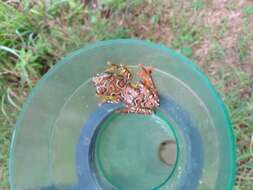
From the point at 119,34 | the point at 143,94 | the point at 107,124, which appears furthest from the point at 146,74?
the point at 119,34

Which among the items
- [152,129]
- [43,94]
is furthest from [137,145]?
[43,94]

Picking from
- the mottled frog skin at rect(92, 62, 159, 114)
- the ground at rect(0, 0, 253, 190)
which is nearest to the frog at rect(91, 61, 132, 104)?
the mottled frog skin at rect(92, 62, 159, 114)

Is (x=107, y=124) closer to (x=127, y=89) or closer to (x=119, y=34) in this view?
(x=127, y=89)

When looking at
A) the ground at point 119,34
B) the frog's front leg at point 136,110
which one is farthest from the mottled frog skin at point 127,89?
the ground at point 119,34

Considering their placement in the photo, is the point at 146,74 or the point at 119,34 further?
the point at 119,34

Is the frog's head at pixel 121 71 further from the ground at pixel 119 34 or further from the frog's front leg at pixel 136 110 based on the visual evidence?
the ground at pixel 119 34

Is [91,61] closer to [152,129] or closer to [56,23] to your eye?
[152,129]

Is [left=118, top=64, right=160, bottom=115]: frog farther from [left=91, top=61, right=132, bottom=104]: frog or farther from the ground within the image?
the ground
